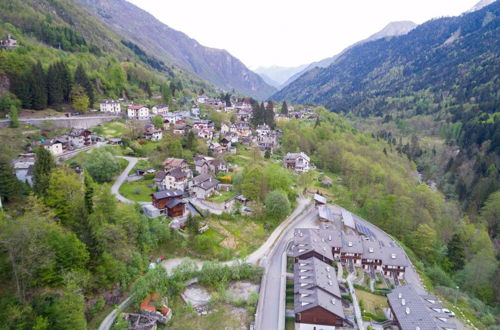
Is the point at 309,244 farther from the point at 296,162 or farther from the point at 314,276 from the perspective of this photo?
the point at 296,162

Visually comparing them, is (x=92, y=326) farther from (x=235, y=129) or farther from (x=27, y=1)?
(x=27, y=1)

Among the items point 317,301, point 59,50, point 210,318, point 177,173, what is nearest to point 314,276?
point 317,301

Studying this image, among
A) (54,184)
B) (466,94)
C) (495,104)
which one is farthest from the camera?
(466,94)

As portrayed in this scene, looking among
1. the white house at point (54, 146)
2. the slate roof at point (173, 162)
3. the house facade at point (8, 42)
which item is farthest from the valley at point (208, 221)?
the house facade at point (8, 42)

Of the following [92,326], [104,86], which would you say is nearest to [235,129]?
[104,86]

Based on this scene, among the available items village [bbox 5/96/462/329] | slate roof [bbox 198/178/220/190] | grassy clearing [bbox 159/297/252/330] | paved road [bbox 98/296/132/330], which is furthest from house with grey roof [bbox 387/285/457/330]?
slate roof [bbox 198/178/220/190]

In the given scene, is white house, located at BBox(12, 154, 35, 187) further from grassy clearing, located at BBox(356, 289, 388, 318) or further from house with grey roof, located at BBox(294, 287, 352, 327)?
grassy clearing, located at BBox(356, 289, 388, 318)

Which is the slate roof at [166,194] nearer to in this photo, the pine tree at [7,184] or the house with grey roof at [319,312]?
the pine tree at [7,184]

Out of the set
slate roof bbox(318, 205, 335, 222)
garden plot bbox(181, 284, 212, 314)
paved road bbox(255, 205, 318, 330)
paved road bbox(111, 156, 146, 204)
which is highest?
paved road bbox(111, 156, 146, 204)
